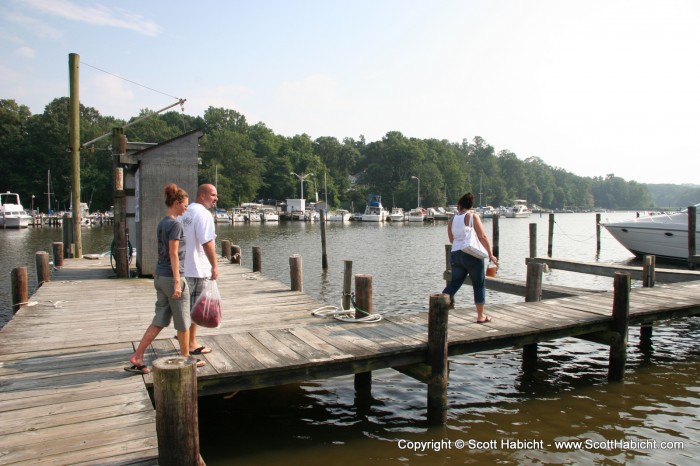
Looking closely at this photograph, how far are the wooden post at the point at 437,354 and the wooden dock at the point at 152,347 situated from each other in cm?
20

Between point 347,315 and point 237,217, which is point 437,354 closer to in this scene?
point 347,315

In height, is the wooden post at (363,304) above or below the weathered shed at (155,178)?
below

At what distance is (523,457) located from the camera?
6508mm

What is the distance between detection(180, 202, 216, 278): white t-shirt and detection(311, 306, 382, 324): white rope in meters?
3.04

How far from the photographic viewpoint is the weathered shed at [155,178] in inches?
488

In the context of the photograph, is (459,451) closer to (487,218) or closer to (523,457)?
(523,457)

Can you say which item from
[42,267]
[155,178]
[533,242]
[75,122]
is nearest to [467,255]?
[155,178]

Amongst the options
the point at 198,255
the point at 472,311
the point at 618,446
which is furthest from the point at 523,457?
the point at 198,255

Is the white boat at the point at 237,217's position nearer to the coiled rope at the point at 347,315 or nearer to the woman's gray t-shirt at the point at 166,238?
the coiled rope at the point at 347,315

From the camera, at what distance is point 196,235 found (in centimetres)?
598

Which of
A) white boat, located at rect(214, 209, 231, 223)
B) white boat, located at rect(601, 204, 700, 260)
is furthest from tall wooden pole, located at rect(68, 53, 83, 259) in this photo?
white boat, located at rect(214, 209, 231, 223)

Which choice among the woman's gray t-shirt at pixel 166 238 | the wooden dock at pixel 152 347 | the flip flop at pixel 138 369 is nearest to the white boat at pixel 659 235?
the wooden dock at pixel 152 347

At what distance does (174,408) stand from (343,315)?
466 centimetres

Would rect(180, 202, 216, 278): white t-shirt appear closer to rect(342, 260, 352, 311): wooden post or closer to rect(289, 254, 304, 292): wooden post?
rect(342, 260, 352, 311): wooden post
